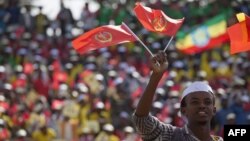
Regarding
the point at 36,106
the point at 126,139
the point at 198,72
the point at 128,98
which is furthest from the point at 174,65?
the point at 126,139

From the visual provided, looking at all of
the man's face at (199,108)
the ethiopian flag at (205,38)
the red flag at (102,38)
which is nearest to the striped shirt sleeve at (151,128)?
the man's face at (199,108)

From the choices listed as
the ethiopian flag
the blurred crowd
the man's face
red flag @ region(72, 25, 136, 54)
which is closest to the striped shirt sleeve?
the man's face

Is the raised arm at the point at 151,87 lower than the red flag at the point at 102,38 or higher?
higher

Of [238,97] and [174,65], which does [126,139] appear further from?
[174,65]

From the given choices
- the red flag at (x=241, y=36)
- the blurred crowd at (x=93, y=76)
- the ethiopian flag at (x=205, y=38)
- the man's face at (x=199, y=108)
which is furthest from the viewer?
the blurred crowd at (x=93, y=76)

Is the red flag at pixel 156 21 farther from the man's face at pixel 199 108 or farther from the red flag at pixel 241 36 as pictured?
the man's face at pixel 199 108

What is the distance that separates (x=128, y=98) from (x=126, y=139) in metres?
2.29

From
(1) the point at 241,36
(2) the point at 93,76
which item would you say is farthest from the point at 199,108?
(2) the point at 93,76

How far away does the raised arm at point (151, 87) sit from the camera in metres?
5.32

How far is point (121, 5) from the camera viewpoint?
738 inches

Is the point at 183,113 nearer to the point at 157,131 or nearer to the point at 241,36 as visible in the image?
the point at 157,131

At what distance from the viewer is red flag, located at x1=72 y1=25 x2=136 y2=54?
6.31 m

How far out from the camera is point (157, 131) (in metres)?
5.39

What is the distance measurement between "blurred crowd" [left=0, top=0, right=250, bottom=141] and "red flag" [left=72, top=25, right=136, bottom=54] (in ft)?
16.9
